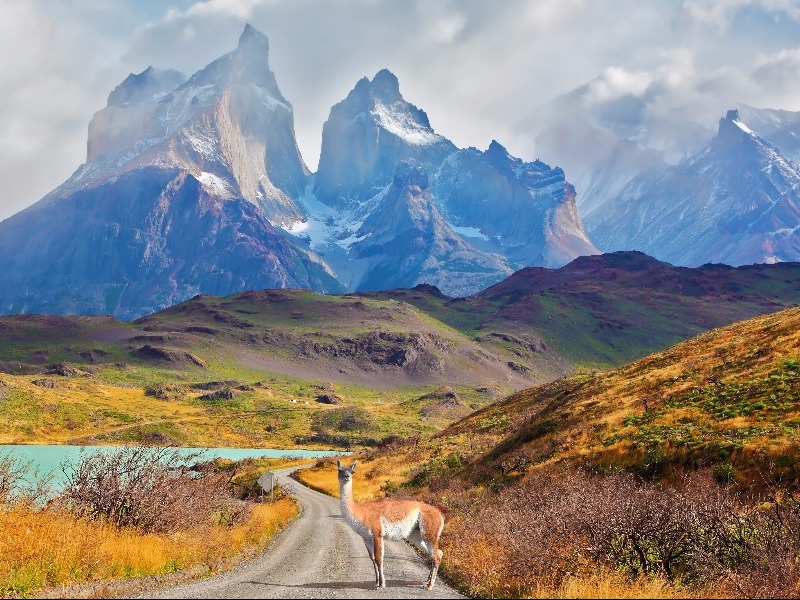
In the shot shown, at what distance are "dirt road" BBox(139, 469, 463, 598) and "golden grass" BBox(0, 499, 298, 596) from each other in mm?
2205

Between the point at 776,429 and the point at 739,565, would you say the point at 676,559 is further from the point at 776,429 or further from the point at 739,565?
the point at 776,429

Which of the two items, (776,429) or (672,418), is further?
(672,418)

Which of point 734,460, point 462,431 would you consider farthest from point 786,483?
point 462,431

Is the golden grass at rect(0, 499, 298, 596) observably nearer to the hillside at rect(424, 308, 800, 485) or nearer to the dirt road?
the dirt road

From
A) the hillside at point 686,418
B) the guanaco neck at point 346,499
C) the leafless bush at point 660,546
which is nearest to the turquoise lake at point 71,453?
the hillside at point 686,418

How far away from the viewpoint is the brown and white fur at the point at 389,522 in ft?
57.1

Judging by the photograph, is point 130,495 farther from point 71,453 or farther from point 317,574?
point 71,453

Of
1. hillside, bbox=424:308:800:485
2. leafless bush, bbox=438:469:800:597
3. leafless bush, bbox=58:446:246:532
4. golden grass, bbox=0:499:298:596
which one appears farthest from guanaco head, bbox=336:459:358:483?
hillside, bbox=424:308:800:485

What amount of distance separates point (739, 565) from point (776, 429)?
60.0ft

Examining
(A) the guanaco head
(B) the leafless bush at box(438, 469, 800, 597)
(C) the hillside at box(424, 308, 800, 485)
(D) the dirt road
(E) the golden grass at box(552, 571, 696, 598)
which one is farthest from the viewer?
(C) the hillside at box(424, 308, 800, 485)

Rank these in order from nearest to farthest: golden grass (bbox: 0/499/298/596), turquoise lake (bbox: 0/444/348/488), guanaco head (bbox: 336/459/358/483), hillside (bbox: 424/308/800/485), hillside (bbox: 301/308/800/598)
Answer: hillside (bbox: 301/308/800/598) < golden grass (bbox: 0/499/298/596) < guanaco head (bbox: 336/459/358/483) < hillside (bbox: 424/308/800/485) < turquoise lake (bbox: 0/444/348/488)

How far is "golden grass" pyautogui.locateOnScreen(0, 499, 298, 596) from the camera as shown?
58.4 ft

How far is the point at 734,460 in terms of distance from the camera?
29734 mm

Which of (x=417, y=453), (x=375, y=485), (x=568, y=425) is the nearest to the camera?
(x=568, y=425)
